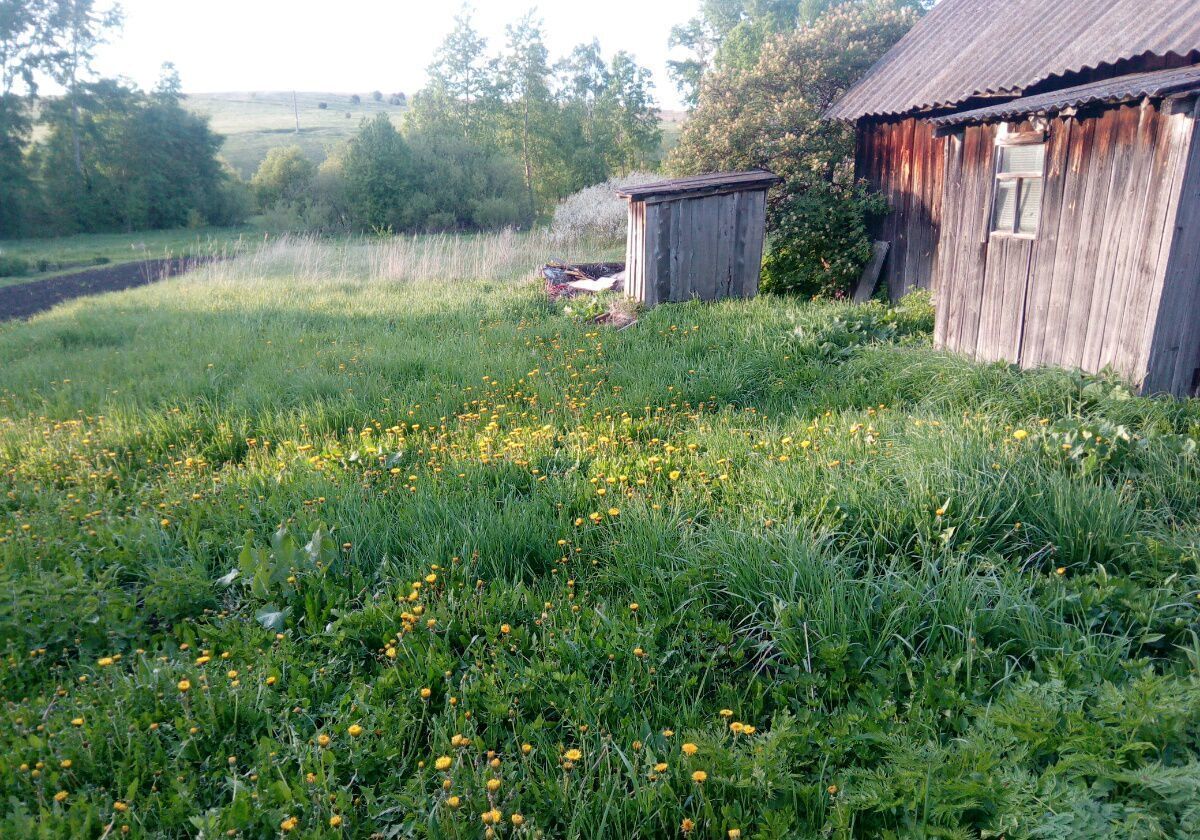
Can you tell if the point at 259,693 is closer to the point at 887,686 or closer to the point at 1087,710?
the point at 887,686

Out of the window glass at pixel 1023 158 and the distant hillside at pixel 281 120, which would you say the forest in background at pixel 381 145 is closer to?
the distant hillside at pixel 281 120

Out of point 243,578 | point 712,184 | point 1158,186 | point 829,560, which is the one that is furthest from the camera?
point 712,184

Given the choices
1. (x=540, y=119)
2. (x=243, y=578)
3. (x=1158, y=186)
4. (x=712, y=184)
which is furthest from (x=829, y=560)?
(x=540, y=119)

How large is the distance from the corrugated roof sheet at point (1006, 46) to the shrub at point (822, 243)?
4.52ft

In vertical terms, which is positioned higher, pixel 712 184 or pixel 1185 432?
pixel 712 184

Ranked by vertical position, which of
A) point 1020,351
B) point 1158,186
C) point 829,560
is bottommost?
point 829,560

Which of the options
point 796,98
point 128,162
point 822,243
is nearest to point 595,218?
point 796,98

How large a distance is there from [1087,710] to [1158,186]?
5006mm

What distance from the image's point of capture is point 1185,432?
5.31 metres

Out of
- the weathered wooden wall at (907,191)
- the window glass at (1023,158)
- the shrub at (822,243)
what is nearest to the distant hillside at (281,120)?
the weathered wooden wall at (907,191)

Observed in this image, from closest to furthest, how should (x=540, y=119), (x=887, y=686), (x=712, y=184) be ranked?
(x=887, y=686) < (x=712, y=184) < (x=540, y=119)

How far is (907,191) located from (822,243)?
4.71 feet

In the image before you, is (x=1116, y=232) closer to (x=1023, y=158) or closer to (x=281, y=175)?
(x=1023, y=158)

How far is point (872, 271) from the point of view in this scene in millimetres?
12062
